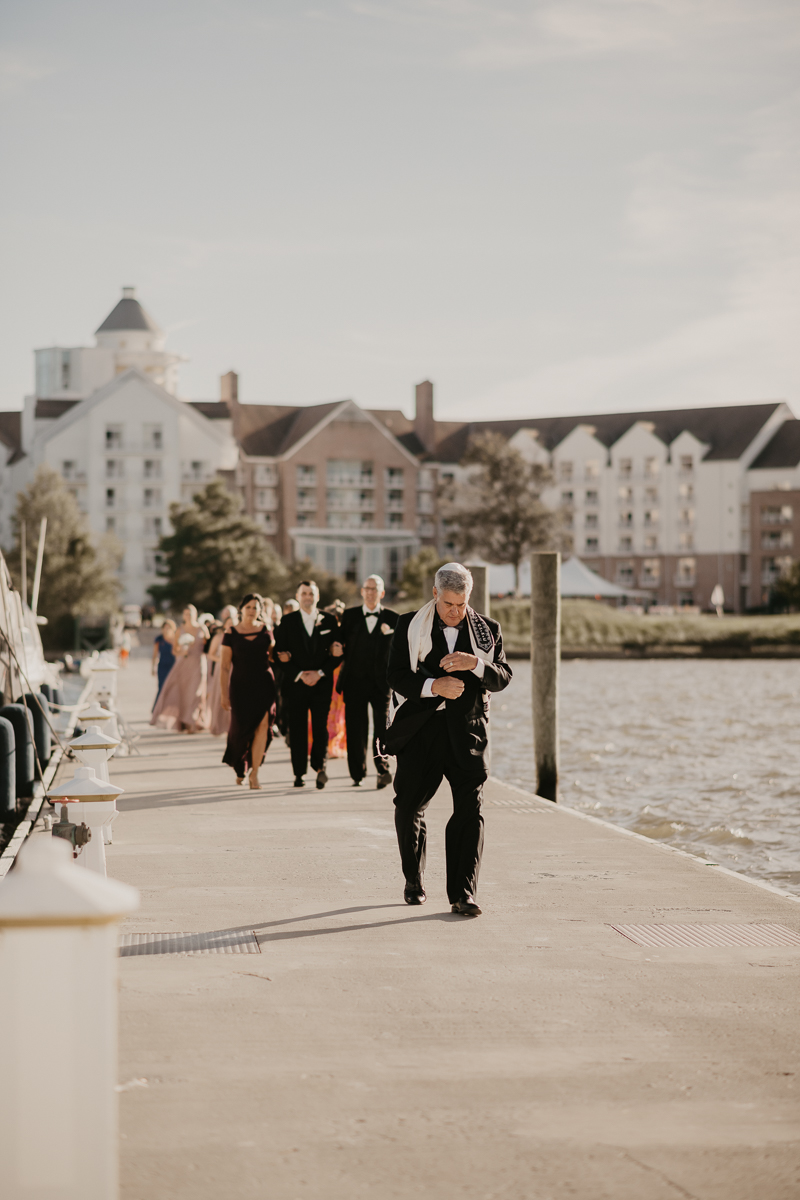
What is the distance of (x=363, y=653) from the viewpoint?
1362 cm

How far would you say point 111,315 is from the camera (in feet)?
362

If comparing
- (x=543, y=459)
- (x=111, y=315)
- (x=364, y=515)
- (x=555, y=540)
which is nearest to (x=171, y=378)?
(x=111, y=315)

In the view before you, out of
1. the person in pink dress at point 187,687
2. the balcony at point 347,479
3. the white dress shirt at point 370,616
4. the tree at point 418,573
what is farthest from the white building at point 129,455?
the white dress shirt at point 370,616

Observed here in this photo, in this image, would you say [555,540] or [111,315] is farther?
[111,315]

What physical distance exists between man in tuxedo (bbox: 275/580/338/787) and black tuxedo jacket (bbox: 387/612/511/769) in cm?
571

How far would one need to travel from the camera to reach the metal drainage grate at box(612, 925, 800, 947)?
289 inches

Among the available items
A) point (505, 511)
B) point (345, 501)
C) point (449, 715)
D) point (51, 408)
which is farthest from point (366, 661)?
point (345, 501)

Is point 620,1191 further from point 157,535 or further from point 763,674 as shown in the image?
point 157,535

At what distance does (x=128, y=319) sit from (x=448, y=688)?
347ft

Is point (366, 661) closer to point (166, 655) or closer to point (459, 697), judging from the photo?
point (459, 697)

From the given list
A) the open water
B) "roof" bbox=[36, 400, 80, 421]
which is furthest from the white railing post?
"roof" bbox=[36, 400, 80, 421]

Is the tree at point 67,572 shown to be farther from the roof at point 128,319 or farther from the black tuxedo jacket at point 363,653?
the black tuxedo jacket at point 363,653

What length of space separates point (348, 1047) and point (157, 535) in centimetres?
9145

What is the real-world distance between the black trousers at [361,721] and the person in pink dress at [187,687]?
25.1ft
